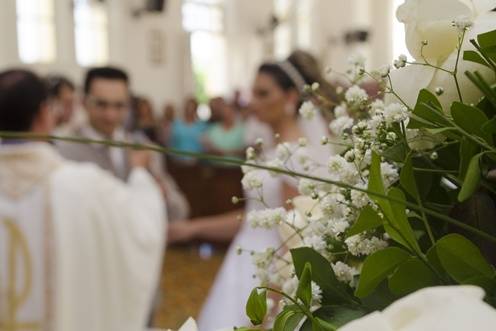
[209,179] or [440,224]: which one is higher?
[440,224]

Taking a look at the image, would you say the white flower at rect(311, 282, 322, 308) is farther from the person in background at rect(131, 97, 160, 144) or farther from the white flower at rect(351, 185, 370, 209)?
the person in background at rect(131, 97, 160, 144)

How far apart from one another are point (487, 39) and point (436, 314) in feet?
0.85

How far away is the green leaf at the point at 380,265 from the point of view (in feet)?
1.68

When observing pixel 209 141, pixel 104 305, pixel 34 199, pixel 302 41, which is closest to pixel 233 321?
pixel 104 305

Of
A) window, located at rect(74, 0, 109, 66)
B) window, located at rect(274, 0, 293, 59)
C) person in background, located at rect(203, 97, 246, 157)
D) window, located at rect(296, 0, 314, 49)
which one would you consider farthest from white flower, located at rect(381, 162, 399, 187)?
window, located at rect(296, 0, 314, 49)

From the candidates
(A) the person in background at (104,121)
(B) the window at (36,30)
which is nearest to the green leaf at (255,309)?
(A) the person in background at (104,121)

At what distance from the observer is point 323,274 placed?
589 millimetres

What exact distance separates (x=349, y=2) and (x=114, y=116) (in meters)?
12.5

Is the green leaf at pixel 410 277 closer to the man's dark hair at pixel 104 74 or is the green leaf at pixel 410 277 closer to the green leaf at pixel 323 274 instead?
the green leaf at pixel 323 274

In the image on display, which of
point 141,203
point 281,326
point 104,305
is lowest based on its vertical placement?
point 104,305

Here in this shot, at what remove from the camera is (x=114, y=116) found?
3.64 m

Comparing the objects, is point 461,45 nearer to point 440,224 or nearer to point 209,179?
point 440,224

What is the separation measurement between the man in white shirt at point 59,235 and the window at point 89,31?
27.2 feet

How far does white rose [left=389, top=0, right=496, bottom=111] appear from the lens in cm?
59
